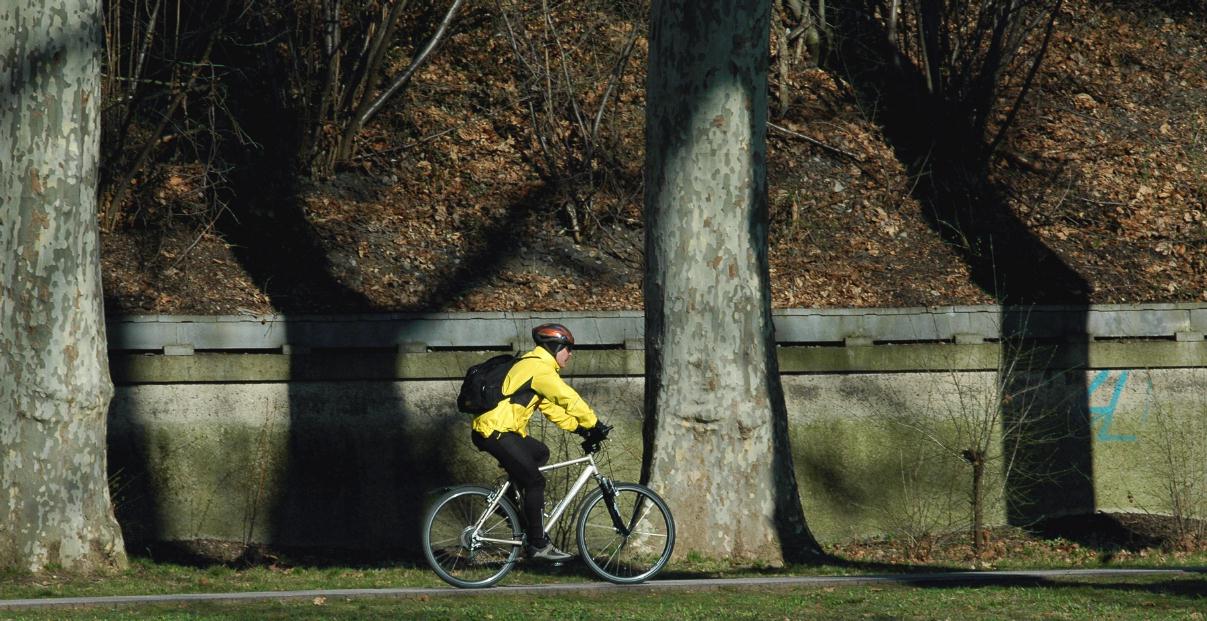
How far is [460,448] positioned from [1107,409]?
245 inches

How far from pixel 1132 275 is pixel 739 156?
344 inches

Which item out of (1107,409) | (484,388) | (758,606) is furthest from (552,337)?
(1107,409)

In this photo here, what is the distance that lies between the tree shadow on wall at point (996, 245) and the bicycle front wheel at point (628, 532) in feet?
11.8

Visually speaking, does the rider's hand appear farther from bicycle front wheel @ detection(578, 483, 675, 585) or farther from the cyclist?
bicycle front wheel @ detection(578, 483, 675, 585)

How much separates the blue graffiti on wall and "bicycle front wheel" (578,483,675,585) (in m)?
5.91

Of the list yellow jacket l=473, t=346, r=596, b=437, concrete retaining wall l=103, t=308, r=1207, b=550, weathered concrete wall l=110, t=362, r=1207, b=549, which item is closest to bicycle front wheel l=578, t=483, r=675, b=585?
yellow jacket l=473, t=346, r=596, b=437

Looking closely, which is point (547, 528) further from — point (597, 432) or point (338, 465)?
point (338, 465)

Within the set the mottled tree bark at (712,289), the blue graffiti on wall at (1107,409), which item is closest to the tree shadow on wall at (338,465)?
the mottled tree bark at (712,289)

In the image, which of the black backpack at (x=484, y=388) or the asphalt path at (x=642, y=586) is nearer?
the asphalt path at (x=642, y=586)

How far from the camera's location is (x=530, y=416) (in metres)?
9.22

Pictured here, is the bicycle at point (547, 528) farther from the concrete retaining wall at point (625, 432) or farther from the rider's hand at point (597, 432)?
the concrete retaining wall at point (625, 432)

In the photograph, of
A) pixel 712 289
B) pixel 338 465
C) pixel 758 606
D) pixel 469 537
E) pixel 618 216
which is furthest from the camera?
pixel 618 216

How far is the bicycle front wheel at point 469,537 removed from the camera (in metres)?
9.27

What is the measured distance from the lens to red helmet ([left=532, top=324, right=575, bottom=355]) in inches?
362
